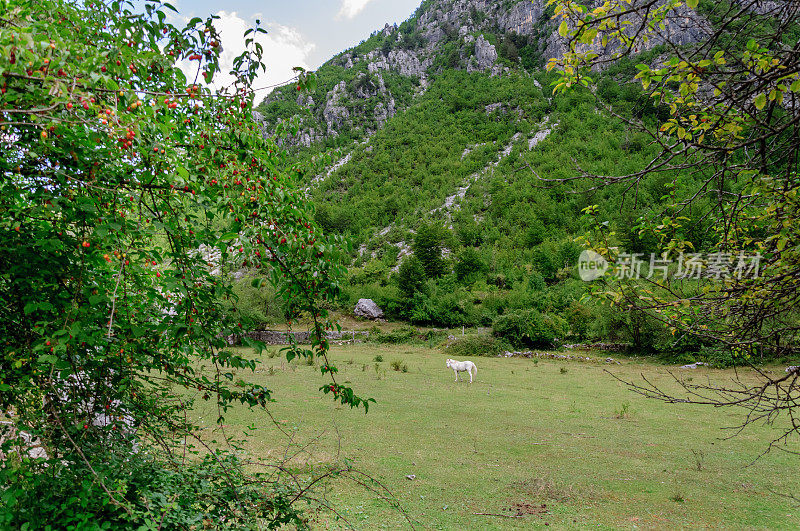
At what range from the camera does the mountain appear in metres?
33.7

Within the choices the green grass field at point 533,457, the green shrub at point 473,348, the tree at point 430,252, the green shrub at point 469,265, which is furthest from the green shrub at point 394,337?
the green grass field at point 533,457

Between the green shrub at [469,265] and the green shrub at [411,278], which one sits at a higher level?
the green shrub at [469,265]

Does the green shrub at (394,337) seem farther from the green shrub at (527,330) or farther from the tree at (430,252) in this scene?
the tree at (430,252)

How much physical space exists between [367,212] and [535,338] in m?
40.5

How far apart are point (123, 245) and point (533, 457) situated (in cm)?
700

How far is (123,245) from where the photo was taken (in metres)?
2.29

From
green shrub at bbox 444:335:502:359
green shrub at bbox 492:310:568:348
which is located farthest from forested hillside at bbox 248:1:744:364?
green shrub at bbox 444:335:502:359

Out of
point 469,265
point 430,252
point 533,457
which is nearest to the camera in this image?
point 533,457

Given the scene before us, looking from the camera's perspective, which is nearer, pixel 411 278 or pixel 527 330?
pixel 527 330

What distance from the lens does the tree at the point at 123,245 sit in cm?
183

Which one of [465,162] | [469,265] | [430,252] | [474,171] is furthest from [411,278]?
[465,162]

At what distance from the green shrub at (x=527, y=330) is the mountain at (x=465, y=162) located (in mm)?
2445

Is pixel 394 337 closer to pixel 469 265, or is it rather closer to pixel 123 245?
pixel 469 265

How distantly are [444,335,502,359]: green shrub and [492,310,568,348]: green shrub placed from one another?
1614 millimetres
